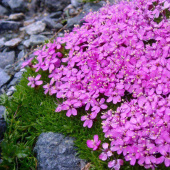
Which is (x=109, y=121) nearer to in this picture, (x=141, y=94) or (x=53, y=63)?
(x=141, y=94)

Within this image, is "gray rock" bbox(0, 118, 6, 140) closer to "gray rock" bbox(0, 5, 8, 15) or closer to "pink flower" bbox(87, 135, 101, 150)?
"pink flower" bbox(87, 135, 101, 150)

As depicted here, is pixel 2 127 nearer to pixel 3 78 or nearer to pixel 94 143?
pixel 94 143

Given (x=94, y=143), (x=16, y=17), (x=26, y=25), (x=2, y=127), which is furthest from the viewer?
(x=16, y=17)

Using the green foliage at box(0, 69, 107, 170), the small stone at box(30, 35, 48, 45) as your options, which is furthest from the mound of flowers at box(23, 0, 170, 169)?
the small stone at box(30, 35, 48, 45)

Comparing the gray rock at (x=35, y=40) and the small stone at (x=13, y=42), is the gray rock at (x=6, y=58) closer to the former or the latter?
the small stone at (x=13, y=42)

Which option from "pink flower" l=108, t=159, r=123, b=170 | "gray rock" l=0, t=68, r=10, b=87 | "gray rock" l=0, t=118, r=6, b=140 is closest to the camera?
"pink flower" l=108, t=159, r=123, b=170

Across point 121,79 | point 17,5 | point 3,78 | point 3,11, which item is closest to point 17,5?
point 17,5

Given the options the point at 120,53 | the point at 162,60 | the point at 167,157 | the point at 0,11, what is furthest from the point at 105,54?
the point at 0,11
